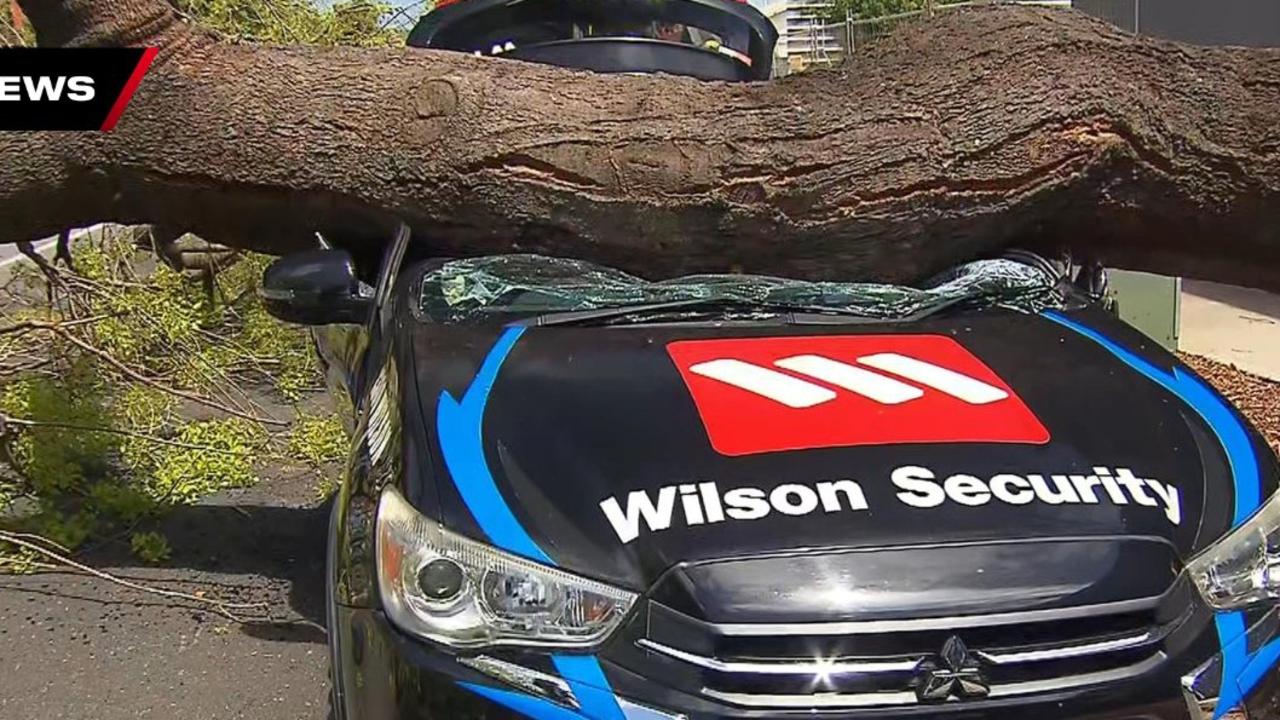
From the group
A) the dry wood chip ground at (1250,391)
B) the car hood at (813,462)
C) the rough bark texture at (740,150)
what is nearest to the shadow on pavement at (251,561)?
the rough bark texture at (740,150)

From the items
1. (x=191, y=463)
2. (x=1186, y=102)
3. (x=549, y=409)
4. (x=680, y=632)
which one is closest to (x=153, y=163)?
(x=191, y=463)

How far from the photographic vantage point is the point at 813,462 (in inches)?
88.3

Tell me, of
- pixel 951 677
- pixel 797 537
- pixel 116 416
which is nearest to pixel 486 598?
pixel 797 537

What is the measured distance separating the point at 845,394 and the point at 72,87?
9.74ft

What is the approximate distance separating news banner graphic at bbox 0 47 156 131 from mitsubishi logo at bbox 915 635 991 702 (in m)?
3.22

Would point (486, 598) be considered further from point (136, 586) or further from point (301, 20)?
point (301, 20)

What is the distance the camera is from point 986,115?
12.8ft

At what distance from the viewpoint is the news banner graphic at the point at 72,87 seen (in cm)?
414

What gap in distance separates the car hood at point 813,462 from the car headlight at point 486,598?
3 centimetres

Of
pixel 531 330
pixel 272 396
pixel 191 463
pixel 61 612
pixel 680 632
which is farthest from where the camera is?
pixel 272 396

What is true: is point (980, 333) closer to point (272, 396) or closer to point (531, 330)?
point (531, 330)

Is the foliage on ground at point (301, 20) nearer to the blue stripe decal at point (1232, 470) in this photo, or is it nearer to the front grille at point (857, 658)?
the blue stripe decal at point (1232, 470)

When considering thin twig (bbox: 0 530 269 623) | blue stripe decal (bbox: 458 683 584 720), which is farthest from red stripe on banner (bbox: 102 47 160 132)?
blue stripe decal (bbox: 458 683 584 720)

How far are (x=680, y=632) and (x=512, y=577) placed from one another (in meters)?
0.29
